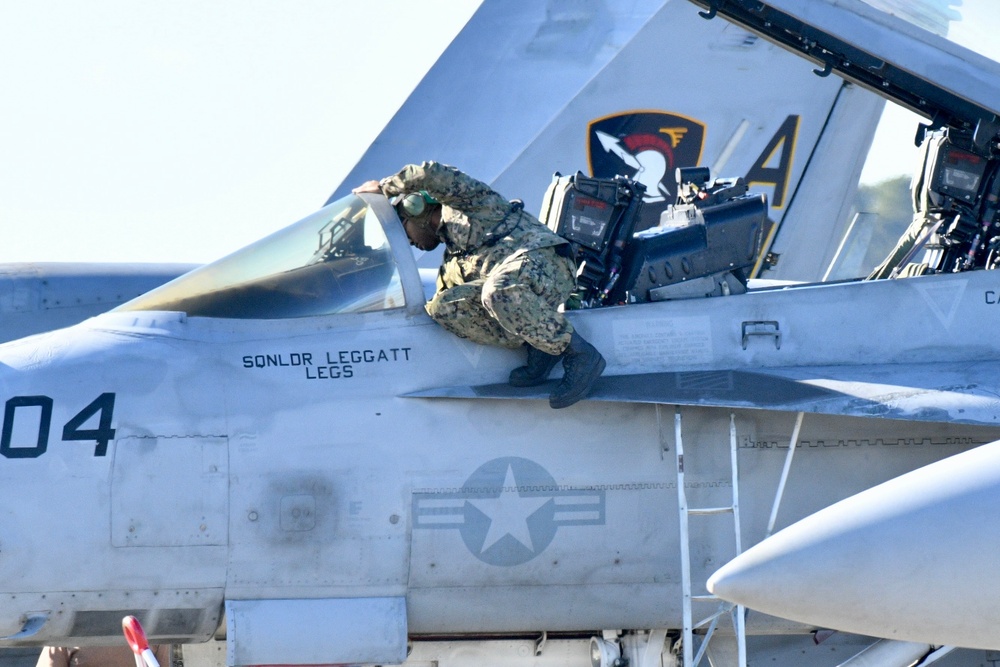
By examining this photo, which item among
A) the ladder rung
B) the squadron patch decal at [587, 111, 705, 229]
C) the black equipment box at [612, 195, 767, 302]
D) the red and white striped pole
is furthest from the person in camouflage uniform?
the squadron patch decal at [587, 111, 705, 229]

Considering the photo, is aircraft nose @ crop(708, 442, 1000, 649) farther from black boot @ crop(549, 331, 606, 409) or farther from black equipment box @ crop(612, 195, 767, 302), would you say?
black equipment box @ crop(612, 195, 767, 302)

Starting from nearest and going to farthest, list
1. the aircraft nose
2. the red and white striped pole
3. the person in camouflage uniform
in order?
1. the aircraft nose
2. the red and white striped pole
3. the person in camouflage uniform

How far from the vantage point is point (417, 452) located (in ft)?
19.1

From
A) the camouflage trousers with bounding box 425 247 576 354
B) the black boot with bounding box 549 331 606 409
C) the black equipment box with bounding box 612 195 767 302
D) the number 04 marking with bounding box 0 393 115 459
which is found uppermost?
the black equipment box with bounding box 612 195 767 302

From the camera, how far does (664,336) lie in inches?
242

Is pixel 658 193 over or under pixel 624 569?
over

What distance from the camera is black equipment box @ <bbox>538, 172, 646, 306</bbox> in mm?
6727

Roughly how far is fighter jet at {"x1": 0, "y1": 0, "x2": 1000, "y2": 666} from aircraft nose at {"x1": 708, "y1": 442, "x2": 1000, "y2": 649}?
1300 mm

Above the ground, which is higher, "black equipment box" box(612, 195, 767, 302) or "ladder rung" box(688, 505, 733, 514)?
"black equipment box" box(612, 195, 767, 302)

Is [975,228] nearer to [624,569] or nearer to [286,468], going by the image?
[624,569]

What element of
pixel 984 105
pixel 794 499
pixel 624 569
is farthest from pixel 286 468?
pixel 984 105

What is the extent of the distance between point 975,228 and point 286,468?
13.5ft

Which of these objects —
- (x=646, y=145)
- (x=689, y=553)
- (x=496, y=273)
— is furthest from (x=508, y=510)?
(x=646, y=145)

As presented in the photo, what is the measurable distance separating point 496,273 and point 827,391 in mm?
1630
